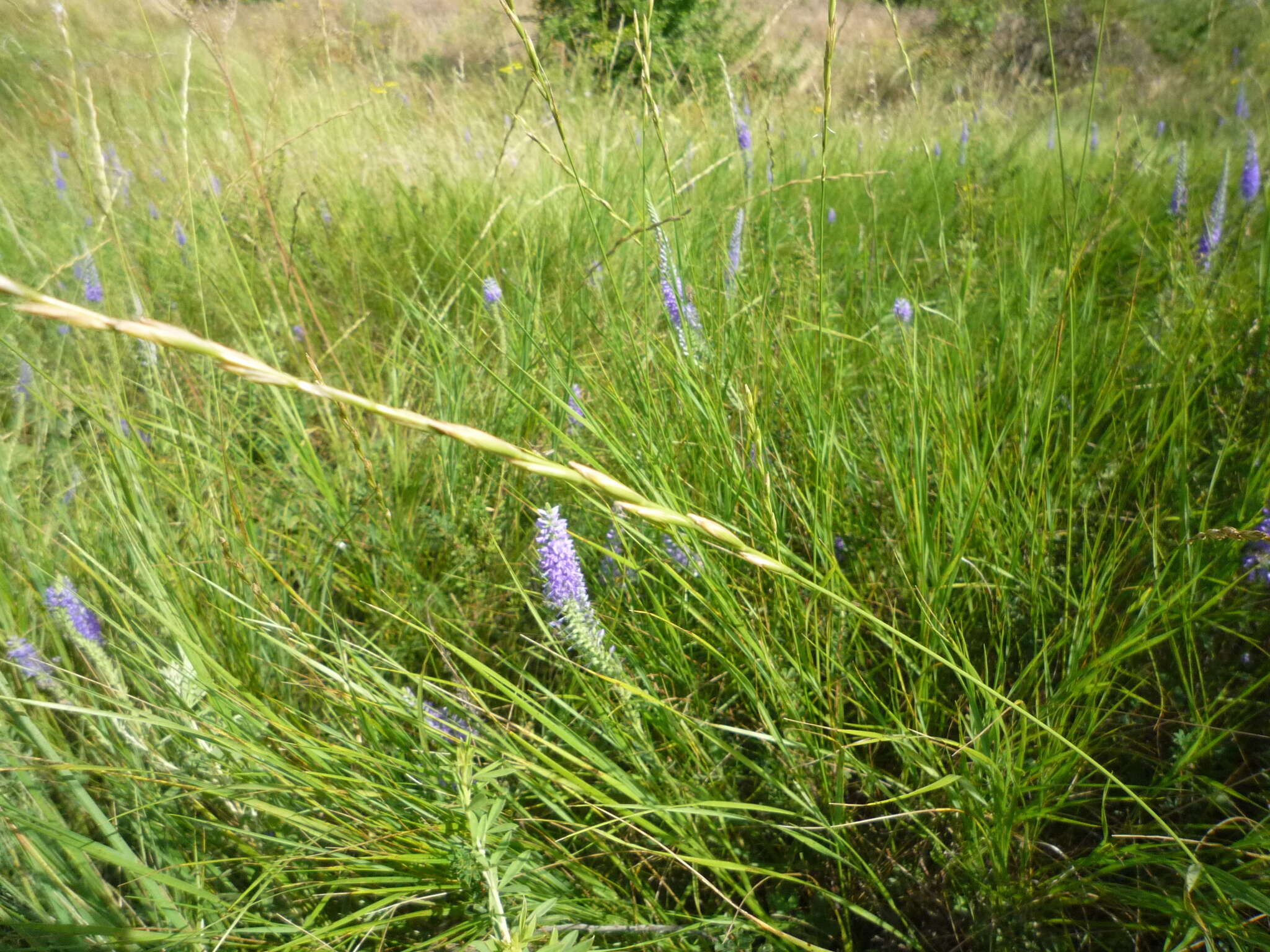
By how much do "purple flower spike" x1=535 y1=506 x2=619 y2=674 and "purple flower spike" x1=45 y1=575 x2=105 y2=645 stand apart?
68 centimetres

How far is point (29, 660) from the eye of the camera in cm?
108

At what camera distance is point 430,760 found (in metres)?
0.86

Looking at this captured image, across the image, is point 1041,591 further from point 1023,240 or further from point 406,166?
point 406,166

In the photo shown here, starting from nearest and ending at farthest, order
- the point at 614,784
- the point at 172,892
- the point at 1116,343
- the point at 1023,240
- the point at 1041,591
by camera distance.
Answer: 1. the point at 614,784
2. the point at 172,892
3. the point at 1041,591
4. the point at 1116,343
5. the point at 1023,240

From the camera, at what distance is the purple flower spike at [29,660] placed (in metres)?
1.04

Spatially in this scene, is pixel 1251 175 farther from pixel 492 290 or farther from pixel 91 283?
pixel 91 283

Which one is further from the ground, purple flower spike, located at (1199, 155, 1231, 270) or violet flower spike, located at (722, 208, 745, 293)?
violet flower spike, located at (722, 208, 745, 293)

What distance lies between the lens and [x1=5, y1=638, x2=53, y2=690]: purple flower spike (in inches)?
41.0

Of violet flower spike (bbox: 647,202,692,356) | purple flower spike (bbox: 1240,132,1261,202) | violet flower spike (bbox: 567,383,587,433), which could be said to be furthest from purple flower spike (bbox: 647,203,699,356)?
purple flower spike (bbox: 1240,132,1261,202)

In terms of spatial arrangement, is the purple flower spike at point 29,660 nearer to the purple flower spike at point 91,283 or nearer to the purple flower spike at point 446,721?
the purple flower spike at point 446,721

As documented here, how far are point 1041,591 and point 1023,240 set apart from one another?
992 millimetres

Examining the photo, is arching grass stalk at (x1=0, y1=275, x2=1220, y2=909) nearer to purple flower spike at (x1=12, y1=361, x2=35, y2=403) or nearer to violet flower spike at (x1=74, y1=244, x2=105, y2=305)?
purple flower spike at (x1=12, y1=361, x2=35, y2=403)

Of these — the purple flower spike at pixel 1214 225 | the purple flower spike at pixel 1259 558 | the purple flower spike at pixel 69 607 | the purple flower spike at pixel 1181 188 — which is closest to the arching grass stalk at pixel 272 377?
the purple flower spike at pixel 69 607

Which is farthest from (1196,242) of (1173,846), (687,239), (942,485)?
(1173,846)
